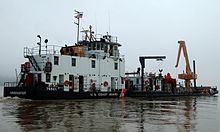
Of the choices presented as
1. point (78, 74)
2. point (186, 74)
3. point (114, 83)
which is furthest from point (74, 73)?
point (186, 74)

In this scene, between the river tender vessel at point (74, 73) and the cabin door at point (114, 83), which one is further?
the cabin door at point (114, 83)

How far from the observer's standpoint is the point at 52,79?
25391 millimetres

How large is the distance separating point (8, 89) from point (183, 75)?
102 ft

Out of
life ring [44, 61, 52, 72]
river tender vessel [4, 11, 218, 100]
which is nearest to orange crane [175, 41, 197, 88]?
river tender vessel [4, 11, 218, 100]

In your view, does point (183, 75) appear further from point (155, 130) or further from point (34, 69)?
point (155, 130)

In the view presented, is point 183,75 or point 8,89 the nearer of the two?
point 8,89

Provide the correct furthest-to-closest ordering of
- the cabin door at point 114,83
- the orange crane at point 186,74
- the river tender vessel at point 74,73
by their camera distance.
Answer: the orange crane at point 186,74, the cabin door at point 114,83, the river tender vessel at point 74,73

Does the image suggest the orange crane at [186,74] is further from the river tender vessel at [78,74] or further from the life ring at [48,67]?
the life ring at [48,67]

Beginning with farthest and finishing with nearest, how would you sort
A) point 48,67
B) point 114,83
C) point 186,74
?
point 186,74 < point 114,83 < point 48,67

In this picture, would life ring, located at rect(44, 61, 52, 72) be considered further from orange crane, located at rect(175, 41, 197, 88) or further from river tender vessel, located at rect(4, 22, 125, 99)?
orange crane, located at rect(175, 41, 197, 88)

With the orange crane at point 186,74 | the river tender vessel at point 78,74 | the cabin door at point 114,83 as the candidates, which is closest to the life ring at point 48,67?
the river tender vessel at point 78,74

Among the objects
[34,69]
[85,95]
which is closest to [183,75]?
[85,95]

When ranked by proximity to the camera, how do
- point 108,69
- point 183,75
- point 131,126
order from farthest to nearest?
point 183,75 → point 108,69 → point 131,126

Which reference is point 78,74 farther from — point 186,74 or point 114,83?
point 186,74
